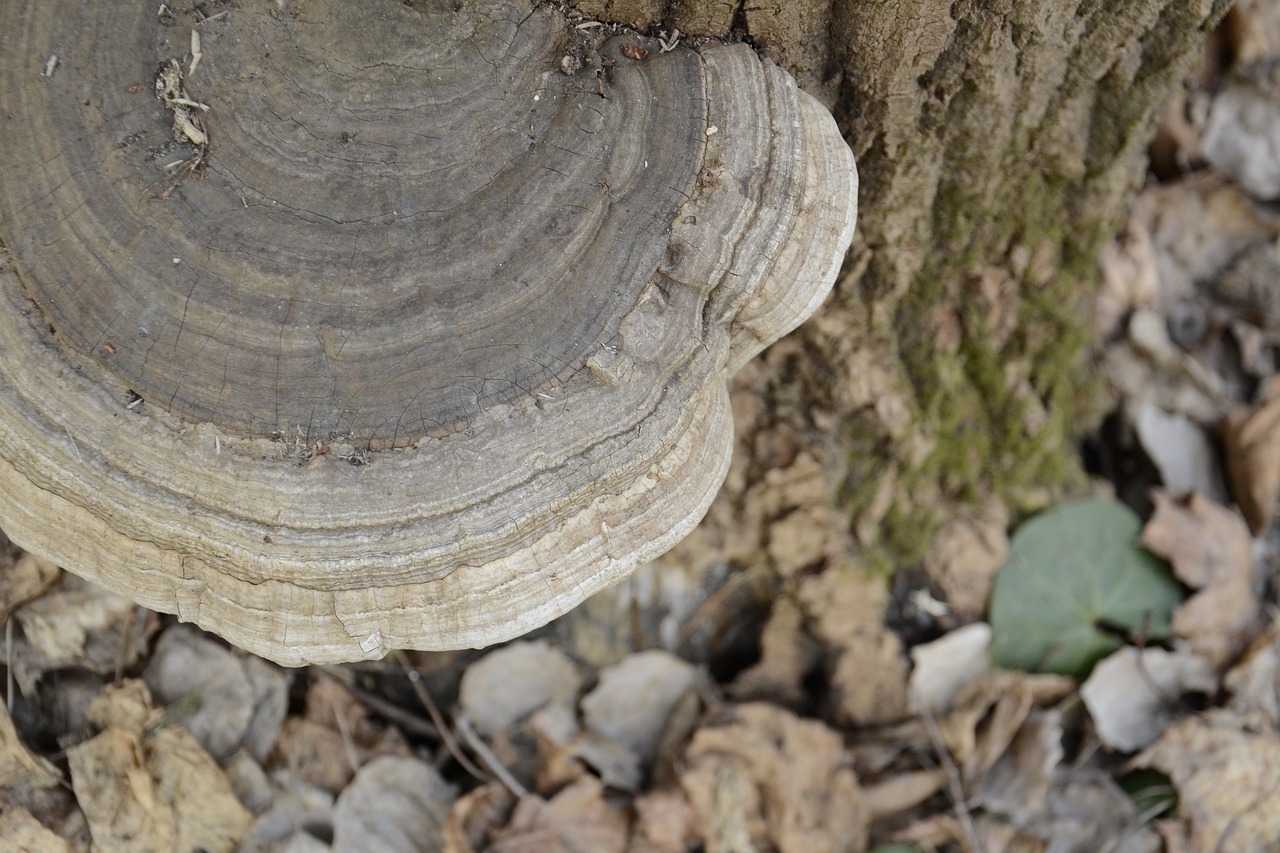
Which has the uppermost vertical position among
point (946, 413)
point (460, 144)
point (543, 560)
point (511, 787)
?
point (460, 144)

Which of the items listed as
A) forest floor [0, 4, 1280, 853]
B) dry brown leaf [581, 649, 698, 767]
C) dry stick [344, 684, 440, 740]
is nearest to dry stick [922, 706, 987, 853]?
forest floor [0, 4, 1280, 853]

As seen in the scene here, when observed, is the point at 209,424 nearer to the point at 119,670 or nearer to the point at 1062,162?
the point at 119,670

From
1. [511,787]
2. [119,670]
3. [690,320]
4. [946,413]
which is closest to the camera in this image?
[690,320]

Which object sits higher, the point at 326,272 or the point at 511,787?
the point at 326,272

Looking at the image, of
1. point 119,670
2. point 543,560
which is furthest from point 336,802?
point 543,560

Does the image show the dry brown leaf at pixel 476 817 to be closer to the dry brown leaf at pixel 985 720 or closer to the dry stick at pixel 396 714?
the dry stick at pixel 396 714

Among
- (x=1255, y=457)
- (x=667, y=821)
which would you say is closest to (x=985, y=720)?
(x=667, y=821)

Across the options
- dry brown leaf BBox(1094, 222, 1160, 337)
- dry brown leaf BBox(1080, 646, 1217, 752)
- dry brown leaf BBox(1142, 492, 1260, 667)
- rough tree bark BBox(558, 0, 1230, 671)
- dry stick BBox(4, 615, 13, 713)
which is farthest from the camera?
dry brown leaf BBox(1094, 222, 1160, 337)

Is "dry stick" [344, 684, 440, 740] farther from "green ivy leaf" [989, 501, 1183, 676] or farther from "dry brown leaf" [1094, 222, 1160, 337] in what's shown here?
"dry brown leaf" [1094, 222, 1160, 337]
